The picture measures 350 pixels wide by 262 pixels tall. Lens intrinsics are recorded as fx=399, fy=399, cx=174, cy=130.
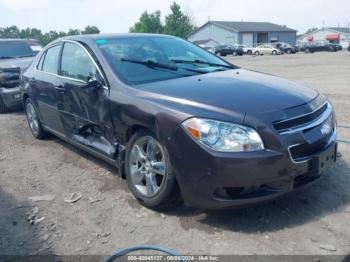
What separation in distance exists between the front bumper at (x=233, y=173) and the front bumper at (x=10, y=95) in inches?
260

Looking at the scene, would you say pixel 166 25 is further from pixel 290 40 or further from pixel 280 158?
pixel 280 158

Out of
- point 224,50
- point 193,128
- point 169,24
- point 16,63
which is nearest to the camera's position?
point 193,128

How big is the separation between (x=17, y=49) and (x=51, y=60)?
5.72 metres

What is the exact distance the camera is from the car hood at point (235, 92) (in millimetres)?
3303

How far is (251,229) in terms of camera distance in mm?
3359

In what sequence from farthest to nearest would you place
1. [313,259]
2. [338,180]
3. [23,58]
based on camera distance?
[23,58] → [338,180] → [313,259]

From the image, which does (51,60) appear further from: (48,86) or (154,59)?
(154,59)

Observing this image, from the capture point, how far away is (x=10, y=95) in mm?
8844

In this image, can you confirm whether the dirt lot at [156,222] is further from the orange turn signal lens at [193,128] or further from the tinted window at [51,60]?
the tinted window at [51,60]

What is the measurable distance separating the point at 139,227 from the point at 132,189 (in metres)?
0.51

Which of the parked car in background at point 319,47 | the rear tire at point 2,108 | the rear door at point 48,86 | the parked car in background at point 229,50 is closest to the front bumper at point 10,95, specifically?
the rear tire at point 2,108

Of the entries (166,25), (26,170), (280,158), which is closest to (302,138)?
(280,158)

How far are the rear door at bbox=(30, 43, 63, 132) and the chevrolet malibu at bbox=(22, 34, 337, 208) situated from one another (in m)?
0.25

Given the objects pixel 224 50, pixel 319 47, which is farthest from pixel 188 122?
pixel 319 47
